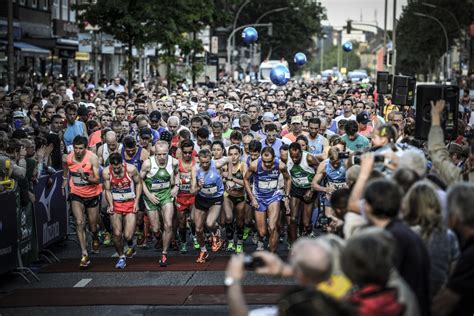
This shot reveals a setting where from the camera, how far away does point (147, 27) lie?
1368 inches

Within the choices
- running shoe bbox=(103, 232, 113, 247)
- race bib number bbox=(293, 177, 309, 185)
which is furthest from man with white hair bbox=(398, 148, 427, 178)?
running shoe bbox=(103, 232, 113, 247)

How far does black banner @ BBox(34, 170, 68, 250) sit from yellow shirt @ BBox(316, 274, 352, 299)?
30.4 ft

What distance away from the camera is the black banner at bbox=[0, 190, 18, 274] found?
13188mm

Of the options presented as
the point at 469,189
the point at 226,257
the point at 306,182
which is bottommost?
the point at 226,257

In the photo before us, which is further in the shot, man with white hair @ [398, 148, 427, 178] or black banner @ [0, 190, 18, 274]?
black banner @ [0, 190, 18, 274]

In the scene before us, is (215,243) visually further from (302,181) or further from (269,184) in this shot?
(302,181)

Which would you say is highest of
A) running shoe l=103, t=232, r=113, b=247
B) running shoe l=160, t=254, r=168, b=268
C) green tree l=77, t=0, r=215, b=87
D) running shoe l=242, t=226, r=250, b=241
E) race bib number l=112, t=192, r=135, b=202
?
green tree l=77, t=0, r=215, b=87

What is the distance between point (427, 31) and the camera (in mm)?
94438

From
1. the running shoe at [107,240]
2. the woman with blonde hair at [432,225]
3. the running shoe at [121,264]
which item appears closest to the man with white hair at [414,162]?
the woman with blonde hair at [432,225]

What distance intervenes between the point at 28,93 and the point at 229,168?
33.0 ft

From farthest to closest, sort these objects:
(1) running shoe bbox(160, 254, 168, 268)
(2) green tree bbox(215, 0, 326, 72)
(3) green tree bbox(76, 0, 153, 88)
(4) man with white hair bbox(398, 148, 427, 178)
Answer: (2) green tree bbox(215, 0, 326, 72) → (3) green tree bbox(76, 0, 153, 88) → (1) running shoe bbox(160, 254, 168, 268) → (4) man with white hair bbox(398, 148, 427, 178)

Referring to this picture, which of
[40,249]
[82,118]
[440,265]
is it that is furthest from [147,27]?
[440,265]

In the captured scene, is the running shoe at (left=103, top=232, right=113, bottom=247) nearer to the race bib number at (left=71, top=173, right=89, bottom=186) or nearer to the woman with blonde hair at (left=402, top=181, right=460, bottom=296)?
the race bib number at (left=71, top=173, right=89, bottom=186)

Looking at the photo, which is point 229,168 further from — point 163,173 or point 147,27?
point 147,27
